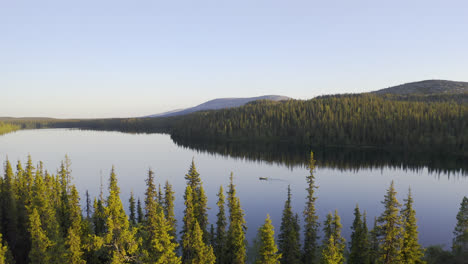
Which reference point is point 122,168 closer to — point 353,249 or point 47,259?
point 47,259

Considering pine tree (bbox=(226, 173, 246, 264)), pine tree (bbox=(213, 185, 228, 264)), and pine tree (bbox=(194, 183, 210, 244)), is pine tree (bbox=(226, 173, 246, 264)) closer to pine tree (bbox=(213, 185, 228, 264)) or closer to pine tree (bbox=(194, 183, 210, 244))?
pine tree (bbox=(213, 185, 228, 264))

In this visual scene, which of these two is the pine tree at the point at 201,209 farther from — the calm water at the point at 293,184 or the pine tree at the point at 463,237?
the pine tree at the point at 463,237

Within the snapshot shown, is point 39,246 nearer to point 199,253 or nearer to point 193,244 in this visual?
point 193,244

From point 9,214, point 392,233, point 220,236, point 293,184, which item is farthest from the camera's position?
point 293,184

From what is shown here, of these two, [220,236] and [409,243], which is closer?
[409,243]

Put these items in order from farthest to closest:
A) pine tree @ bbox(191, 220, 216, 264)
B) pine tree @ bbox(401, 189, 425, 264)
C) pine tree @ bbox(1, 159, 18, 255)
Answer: pine tree @ bbox(1, 159, 18, 255), pine tree @ bbox(191, 220, 216, 264), pine tree @ bbox(401, 189, 425, 264)

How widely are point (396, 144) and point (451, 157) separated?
1101 inches

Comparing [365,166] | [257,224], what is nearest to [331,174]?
[365,166]

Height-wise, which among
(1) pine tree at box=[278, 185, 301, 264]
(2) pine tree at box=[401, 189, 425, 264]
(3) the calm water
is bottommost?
(3) the calm water

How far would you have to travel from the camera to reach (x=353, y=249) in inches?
1389

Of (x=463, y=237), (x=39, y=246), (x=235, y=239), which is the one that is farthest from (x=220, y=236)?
(x=463, y=237)

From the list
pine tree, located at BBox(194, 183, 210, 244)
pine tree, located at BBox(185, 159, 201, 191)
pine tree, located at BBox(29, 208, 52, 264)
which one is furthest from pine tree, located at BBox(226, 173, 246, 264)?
pine tree, located at BBox(29, 208, 52, 264)

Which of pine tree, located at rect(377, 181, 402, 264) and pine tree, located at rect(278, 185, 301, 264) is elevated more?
pine tree, located at rect(377, 181, 402, 264)

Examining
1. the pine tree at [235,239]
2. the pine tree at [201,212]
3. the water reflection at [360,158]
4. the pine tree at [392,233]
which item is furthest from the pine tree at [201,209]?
the water reflection at [360,158]
